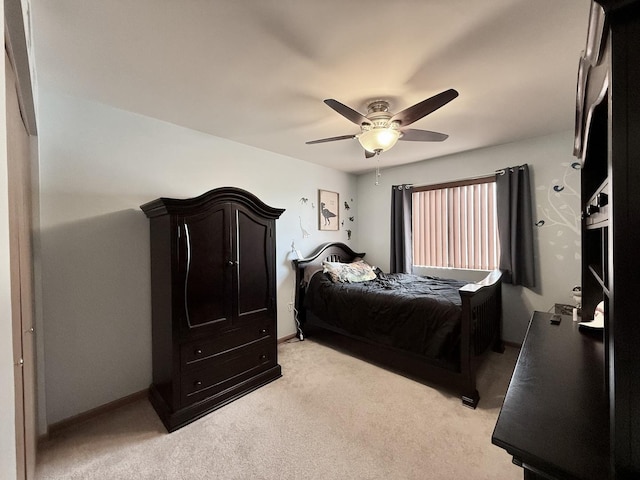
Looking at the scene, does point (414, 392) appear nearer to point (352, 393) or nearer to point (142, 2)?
point (352, 393)

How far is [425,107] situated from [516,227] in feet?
7.30

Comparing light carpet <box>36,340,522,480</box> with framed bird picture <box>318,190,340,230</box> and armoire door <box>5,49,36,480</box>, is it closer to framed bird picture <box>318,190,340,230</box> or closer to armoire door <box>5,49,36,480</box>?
armoire door <box>5,49,36,480</box>

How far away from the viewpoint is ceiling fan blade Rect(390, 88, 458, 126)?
161cm

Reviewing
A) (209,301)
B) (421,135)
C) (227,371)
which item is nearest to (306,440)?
(227,371)

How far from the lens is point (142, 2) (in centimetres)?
→ 126

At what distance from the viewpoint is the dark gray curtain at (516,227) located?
312 cm

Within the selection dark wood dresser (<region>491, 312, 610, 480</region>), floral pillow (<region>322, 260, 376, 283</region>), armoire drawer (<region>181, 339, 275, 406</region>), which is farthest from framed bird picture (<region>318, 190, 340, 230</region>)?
dark wood dresser (<region>491, 312, 610, 480</region>)

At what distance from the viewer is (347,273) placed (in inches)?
140

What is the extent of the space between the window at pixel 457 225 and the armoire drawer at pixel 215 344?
2.73m

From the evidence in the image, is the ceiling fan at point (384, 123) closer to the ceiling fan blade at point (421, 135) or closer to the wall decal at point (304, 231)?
the ceiling fan blade at point (421, 135)

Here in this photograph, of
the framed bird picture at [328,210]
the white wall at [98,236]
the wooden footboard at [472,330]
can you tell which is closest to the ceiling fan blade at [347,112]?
the wooden footboard at [472,330]

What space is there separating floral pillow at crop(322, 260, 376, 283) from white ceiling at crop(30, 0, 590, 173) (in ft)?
5.95

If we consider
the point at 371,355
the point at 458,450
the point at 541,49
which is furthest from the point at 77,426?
the point at 541,49

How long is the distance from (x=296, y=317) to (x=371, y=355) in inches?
46.8
